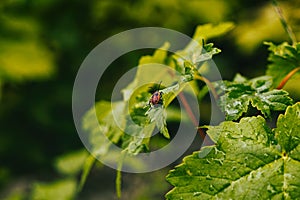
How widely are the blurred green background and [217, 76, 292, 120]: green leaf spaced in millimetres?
1922

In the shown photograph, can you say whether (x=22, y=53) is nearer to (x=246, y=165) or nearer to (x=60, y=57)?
(x=60, y=57)

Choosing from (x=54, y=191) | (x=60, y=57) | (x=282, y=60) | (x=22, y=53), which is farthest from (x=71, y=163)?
(x=282, y=60)

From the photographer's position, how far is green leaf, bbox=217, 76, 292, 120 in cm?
81

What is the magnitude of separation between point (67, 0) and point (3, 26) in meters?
0.55

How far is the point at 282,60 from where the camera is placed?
95 cm

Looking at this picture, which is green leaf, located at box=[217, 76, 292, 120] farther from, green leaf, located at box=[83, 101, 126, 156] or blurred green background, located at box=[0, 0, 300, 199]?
blurred green background, located at box=[0, 0, 300, 199]

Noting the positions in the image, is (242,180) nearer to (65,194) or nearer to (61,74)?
(65,194)

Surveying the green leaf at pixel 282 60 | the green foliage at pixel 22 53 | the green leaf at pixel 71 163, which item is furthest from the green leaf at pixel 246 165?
the green foliage at pixel 22 53

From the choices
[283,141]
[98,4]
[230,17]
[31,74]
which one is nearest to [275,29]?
[230,17]

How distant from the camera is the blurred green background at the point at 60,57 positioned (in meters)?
3.24

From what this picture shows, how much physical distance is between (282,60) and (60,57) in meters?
2.88

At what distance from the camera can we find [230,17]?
3.32m

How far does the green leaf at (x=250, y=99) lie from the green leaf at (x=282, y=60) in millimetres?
61

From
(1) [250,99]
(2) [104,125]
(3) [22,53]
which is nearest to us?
(1) [250,99]
